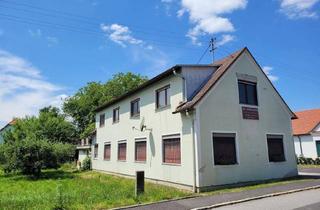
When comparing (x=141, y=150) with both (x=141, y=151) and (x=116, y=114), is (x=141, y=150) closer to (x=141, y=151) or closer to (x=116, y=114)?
(x=141, y=151)

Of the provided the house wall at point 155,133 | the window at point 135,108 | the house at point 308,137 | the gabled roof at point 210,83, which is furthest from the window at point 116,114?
the house at point 308,137

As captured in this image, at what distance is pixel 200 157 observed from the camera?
13.2 metres

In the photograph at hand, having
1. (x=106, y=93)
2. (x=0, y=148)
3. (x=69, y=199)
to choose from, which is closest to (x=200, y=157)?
(x=69, y=199)

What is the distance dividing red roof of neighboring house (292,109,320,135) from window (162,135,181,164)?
21.4 metres

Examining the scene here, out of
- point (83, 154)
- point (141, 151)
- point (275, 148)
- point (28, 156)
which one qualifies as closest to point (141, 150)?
point (141, 151)

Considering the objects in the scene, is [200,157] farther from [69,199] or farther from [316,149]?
[316,149]

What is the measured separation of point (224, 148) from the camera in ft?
46.8

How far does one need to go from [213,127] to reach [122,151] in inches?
394

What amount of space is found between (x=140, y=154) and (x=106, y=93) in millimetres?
38477

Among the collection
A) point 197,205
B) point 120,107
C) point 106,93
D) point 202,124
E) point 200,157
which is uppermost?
point 106,93

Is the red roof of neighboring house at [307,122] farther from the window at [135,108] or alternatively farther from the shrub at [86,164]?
the shrub at [86,164]

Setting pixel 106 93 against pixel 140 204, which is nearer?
pixel 140 204

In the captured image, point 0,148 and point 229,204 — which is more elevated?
point 0,148

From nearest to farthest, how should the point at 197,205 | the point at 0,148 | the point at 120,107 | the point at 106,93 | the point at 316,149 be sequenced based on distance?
1. the point at 197,205
2. the point at 120,107
3. the point at 0,148
4. the point at 316,149
5. the point at 106,93
